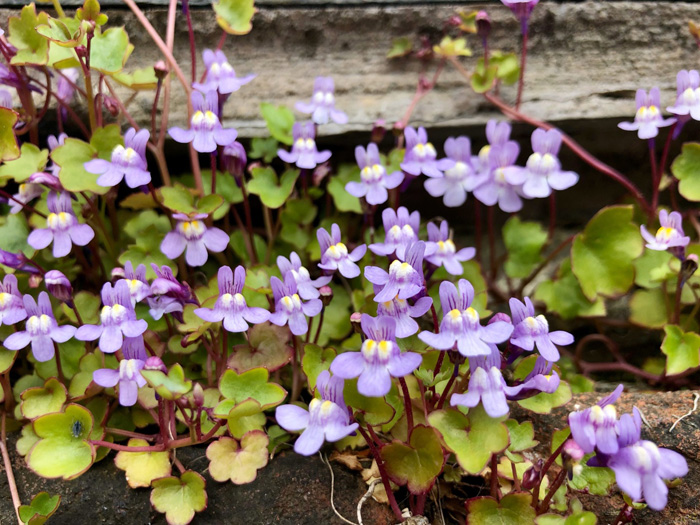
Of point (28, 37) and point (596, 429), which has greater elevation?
point (28, 37)

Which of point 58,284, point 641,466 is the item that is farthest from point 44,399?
point 641,466

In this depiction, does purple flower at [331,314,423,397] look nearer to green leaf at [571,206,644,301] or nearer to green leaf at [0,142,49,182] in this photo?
green leaf at [571,206,644,301]

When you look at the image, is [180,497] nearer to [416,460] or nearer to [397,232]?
[416,460]

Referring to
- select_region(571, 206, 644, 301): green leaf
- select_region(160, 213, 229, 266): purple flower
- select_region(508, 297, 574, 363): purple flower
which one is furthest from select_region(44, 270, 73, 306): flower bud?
select_region(571, 206, 644, 301): green leaf

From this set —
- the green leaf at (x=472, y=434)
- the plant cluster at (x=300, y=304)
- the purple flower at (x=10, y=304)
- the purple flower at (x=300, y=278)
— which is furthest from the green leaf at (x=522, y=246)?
the purple flower at (x=10, y=304)

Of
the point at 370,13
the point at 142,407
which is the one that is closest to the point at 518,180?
the point at 370,13
